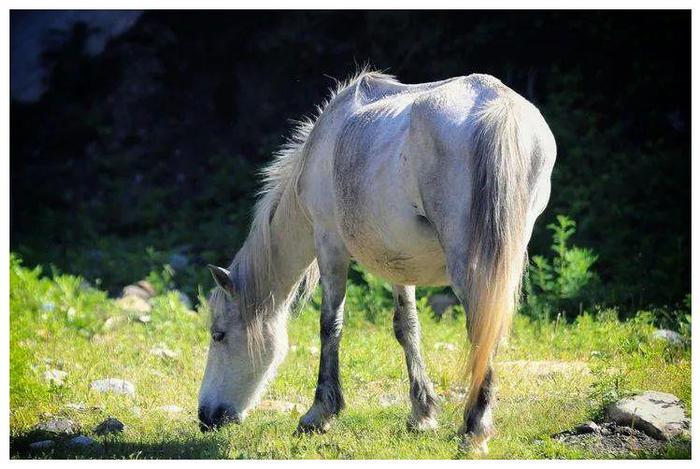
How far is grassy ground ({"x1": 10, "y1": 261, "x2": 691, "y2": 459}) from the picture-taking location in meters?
4.96

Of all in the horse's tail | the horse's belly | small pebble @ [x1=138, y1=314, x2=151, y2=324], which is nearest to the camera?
the horse's tail

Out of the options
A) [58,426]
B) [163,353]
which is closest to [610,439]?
[58,426]

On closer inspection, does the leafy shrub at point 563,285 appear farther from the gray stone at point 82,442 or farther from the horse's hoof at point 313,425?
the gray stone at point 82,442

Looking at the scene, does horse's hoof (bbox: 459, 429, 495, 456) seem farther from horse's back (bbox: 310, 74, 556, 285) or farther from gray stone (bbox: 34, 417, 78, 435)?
gray stone (bbox: 34, 417, 78, 435)

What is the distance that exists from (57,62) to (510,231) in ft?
32.3

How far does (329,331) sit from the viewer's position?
5.27 meters

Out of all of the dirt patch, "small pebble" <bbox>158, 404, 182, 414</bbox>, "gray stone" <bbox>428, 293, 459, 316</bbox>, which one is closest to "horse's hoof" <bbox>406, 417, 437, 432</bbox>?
the dirt patch

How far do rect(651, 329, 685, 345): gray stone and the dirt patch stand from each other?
1746mm

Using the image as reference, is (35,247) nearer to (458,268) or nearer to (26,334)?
(26,334)

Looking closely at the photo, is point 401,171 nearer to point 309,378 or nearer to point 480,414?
point 480,414

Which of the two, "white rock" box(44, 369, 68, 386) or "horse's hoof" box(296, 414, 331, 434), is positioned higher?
"horse's hoof" box(296, 414, 331, 434)

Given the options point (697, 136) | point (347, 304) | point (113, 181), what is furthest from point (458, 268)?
point (113, 181)

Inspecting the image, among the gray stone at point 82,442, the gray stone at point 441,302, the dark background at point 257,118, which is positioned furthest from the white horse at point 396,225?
the dark background at point 257,118

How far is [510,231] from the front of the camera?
13.2ft
